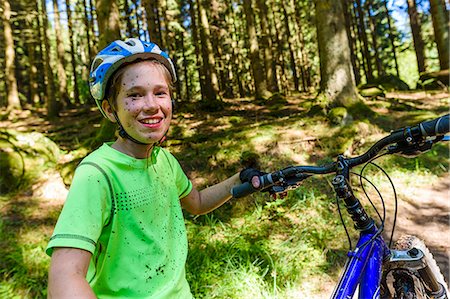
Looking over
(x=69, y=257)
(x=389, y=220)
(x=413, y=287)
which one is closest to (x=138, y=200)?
(x=69, y=257)

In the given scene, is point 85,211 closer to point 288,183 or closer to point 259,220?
point 288,183

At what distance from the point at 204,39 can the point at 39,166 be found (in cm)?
1168

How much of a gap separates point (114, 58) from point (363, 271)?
1915 millimetres

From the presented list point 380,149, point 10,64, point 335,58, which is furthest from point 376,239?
point 10,64

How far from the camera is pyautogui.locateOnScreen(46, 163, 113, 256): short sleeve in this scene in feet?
4.39

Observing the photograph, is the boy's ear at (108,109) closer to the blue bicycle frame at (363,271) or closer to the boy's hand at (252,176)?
the boy's hand at (252,176)

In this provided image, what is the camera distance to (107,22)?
8422 millimetres

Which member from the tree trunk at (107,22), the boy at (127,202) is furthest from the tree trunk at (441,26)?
the boy at (127,202)

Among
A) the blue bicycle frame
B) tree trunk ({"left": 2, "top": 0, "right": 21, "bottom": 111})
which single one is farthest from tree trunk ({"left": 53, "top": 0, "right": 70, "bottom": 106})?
the blue bicycle frame

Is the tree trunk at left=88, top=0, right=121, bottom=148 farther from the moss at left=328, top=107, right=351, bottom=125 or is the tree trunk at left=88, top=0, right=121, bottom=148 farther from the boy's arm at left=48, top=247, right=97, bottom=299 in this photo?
the boy's arm at left=48, top=247, right=97, bottom=299

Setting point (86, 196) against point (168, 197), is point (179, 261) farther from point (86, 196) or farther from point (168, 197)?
point (86, 196)

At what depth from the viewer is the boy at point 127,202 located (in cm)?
137

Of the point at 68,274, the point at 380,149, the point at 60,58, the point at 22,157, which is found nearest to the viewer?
the point at 68,274

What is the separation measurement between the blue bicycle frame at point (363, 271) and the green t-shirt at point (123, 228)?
0.91m
